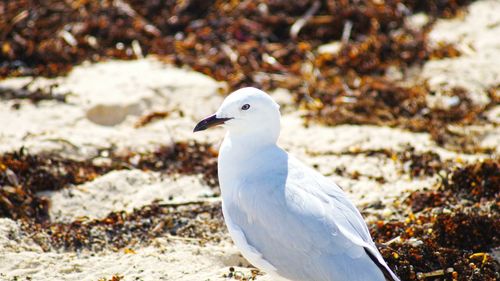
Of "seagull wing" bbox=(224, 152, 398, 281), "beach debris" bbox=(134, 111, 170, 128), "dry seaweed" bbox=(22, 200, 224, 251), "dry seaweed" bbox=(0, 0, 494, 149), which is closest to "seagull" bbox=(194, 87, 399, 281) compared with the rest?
"seagull wing" bbox=(224, 152, 398, 281)

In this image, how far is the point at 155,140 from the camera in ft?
20.7

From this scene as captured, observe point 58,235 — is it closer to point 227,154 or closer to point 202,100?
point 227,154

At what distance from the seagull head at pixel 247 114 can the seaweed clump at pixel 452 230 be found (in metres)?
1.01

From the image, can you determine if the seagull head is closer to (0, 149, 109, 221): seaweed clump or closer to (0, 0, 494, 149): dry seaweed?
(0, 149, 109, 221): seaweed clump

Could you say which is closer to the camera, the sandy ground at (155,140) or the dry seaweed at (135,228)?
the sandy ground at (155,140)

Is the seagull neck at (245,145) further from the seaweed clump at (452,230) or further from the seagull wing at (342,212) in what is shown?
the seaweed clump at (452,230)

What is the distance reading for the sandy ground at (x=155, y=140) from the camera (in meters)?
4.73

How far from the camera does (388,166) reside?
597 cm

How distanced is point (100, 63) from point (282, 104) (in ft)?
5.89

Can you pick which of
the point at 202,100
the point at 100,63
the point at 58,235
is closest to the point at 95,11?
the point at 100,63

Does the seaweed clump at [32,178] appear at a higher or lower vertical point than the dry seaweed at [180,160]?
higher

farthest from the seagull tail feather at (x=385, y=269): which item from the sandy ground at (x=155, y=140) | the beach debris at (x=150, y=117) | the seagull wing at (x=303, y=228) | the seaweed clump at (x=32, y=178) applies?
the beach debris at (x=150, y=117)

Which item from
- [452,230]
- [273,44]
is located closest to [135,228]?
[452,230]

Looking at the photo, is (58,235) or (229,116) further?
(58,235)
